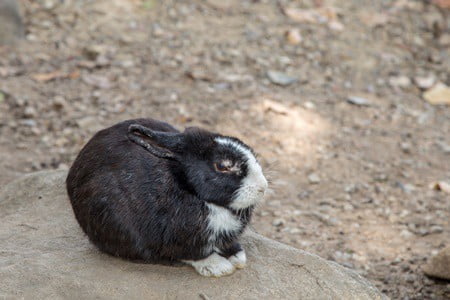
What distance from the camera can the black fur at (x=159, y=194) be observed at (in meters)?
3.58

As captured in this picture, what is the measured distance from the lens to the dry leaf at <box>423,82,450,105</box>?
25.0 ft

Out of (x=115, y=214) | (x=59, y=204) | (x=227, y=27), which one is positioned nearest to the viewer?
(x=115, y=214)

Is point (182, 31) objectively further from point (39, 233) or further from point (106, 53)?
point (39, 233)

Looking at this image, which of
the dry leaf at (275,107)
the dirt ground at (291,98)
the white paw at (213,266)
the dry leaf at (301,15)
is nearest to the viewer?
the white paw at (213,266)

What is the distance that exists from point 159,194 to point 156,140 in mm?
293

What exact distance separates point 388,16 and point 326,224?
13.9 feet

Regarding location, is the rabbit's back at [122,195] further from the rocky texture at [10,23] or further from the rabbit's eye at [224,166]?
the rocky texture at [10,23]

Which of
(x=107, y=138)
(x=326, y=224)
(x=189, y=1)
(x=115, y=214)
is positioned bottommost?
(x=326, y=224)

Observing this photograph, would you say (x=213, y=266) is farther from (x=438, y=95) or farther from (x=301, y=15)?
(x=301, y=15)

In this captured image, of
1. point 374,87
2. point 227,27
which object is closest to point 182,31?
point 227,27

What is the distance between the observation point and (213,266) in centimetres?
370

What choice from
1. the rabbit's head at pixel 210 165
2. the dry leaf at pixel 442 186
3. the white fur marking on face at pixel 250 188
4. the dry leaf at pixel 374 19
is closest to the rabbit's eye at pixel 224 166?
the rabbit's head at pixel 210 165

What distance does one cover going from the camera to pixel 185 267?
377cm

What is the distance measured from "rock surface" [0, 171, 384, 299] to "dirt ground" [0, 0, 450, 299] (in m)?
1.25
